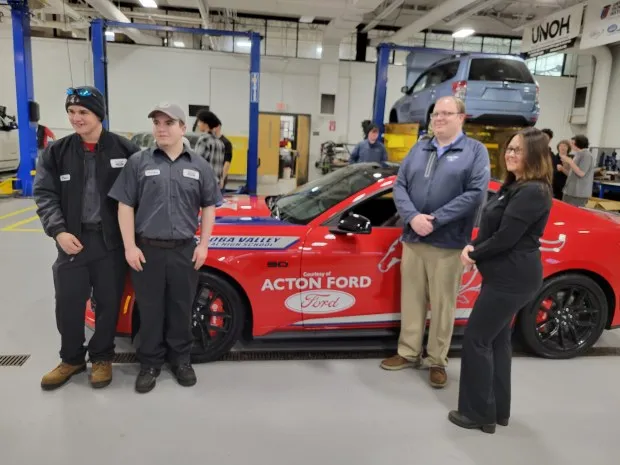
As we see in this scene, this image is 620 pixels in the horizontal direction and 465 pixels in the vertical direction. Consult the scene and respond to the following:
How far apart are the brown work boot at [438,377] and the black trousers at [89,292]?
80.7 inches

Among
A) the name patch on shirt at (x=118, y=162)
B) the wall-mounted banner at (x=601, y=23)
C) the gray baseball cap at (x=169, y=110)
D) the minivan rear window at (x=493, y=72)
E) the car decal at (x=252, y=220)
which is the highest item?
the wall-mounted banner at (x=601, y=23)

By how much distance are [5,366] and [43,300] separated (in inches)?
48.9

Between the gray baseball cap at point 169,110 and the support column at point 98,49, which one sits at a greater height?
the support column at point 98,49

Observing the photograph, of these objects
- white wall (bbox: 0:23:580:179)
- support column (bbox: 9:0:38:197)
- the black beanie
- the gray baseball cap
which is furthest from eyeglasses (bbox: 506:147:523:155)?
white wall (bbox: 0:23:580:179)

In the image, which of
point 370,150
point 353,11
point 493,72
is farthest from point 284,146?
point 370,150

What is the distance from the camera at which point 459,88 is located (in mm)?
8148

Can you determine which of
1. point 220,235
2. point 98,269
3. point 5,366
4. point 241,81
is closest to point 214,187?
point 220,235

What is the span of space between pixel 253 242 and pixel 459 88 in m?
6.29

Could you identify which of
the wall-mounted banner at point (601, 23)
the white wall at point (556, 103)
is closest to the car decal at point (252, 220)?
the wall-mounted banner at point (601, 23)

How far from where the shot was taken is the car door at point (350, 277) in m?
3.18

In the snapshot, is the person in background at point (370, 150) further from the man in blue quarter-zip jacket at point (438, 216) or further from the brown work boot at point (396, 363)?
the brown work boot at point (396, 363)

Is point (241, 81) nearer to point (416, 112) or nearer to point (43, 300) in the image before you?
point (416, 112)

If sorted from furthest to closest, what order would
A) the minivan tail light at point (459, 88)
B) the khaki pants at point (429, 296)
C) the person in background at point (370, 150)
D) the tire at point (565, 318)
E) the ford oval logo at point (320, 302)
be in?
the minivan tail light at point (459, 88) → the person in background at point (370, 150) → the tire at point (565, 318) → the ford oval logo at point (320, 302) → the khaki pants at point (429, 296)

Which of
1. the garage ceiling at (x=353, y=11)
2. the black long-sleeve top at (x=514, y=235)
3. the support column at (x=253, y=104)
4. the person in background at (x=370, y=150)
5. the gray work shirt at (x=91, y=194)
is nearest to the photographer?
the black long-sleeve top at (x=514, y=235)
